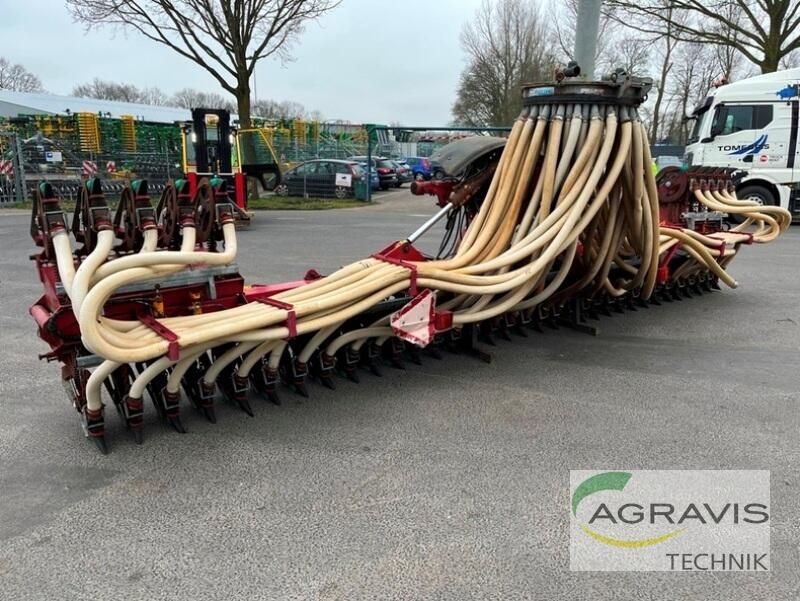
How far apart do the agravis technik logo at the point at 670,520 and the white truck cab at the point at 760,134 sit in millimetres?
11859

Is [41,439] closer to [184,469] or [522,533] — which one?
[184,469]

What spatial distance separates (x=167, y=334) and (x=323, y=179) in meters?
16.9

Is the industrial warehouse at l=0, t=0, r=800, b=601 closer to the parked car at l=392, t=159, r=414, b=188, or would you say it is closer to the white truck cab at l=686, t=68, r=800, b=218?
the white truck cab at l=686, t=68, r=800, b=218

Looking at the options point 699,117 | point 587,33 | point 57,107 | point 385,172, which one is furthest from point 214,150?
point 57,107

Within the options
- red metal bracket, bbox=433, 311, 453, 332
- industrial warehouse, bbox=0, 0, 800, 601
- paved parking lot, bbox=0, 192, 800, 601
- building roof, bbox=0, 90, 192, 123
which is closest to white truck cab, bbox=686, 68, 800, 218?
industrial warehouse, bbox=0, 0, 800, 601

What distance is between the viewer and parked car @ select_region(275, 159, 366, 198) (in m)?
19.2

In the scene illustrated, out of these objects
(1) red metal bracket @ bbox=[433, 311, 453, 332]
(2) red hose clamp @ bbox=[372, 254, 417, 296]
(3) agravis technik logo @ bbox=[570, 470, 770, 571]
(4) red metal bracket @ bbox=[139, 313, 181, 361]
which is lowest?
(3) agravis technik logo @ bbox=[570, 470, 770, 571]

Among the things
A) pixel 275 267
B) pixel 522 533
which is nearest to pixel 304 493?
pixel 522 533

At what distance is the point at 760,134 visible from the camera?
42.1 feet

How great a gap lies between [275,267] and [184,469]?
5556 millimetres

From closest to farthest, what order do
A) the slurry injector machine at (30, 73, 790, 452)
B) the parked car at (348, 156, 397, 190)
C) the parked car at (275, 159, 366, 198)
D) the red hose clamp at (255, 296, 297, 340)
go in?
the slurry injector machine at (30, 73, 790, 452) < the red hose clamp at (255, 296, 297, 340) < the parked car at (275, 159, 366, 198) < the parked car at (348, 156, 397, 190)

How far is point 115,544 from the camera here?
254 cm

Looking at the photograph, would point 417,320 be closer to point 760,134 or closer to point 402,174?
point 760,134

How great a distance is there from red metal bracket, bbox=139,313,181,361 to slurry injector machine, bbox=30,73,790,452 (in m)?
0.01
